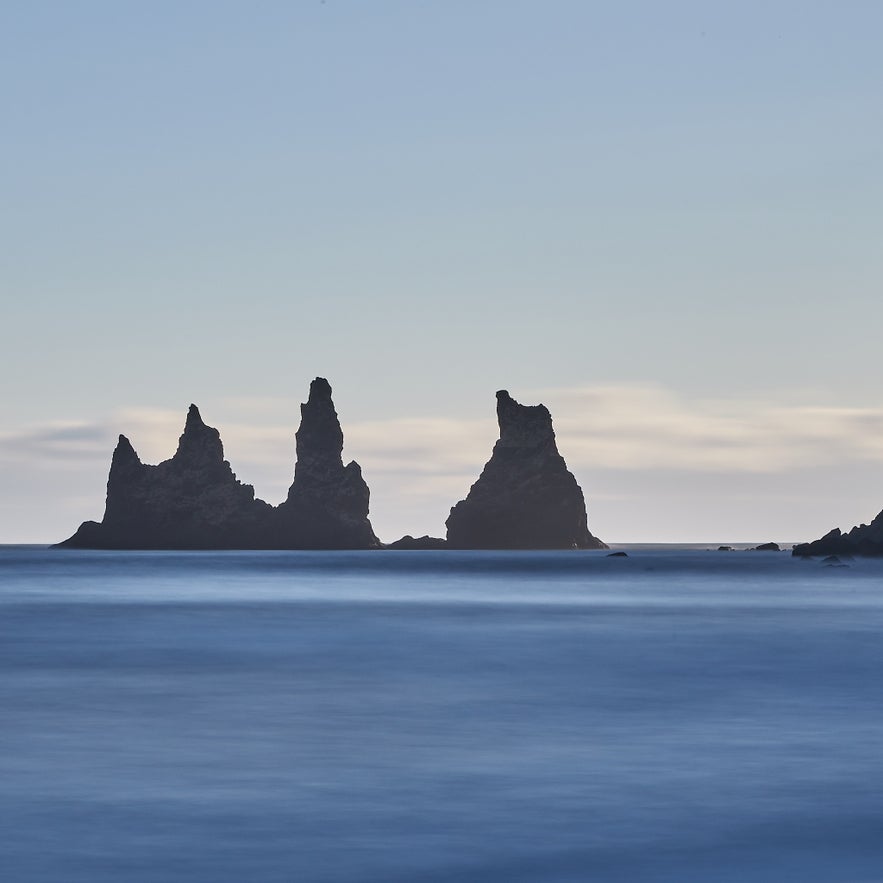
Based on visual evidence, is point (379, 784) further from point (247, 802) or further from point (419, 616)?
point (419, 616)

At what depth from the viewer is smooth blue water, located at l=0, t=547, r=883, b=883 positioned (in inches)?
897

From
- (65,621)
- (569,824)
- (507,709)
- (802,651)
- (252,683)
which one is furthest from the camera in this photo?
(65,621)

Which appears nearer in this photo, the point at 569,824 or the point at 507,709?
the point at 569,824

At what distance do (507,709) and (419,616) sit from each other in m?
53.2

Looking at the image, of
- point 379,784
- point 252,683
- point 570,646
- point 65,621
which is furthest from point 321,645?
point 379,784

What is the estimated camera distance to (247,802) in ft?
87.8

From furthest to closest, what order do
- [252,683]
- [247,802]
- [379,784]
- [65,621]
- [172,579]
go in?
[172,579] < [65,621] < [252,683] < [379,784] < [247,802]

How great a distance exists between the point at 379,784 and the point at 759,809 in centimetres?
732

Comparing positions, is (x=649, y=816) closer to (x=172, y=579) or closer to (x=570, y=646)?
(x=570, y=646)

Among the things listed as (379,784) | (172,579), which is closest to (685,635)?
(379,784)

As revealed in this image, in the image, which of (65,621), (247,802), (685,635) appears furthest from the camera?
(65,621)

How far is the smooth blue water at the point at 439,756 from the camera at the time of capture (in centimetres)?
2278

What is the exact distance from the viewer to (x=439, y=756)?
108ft

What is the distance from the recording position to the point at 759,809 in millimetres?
26531
